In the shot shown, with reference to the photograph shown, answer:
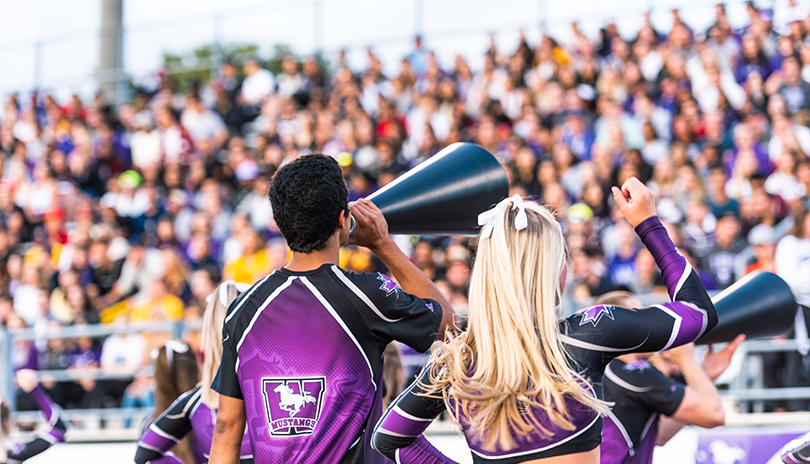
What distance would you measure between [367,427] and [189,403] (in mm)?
1034

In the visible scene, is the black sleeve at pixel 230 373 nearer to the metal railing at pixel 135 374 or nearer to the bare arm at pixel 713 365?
the bare arm at pixel 713 365

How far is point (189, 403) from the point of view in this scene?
2.91 m

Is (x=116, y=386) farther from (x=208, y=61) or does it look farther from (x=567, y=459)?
(x=208, y=61)

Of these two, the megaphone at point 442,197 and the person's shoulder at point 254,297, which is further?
the megaphone at point 442,197

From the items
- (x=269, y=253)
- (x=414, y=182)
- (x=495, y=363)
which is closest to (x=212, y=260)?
(x=269, y=253)

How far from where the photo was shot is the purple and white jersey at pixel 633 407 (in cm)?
265

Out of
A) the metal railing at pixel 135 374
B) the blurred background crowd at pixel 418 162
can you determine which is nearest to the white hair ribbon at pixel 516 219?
the metal railing at pixel 135 374

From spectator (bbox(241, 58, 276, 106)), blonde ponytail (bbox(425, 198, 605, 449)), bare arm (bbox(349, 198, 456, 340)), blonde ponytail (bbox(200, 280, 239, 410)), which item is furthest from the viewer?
spectator (bbox(241, 58, 276, 106))

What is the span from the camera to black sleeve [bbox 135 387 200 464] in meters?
2.89

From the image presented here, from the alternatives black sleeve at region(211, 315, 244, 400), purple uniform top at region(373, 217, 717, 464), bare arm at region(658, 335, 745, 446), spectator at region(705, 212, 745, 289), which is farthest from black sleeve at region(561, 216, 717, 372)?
spectator at region(705, 212, 745, 289)

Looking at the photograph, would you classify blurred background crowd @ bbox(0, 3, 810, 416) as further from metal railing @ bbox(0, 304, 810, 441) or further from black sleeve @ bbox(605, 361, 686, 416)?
black sleeve @ bbox(605, 361, 686, 416)

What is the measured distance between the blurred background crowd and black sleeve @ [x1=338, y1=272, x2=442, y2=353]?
4022mm

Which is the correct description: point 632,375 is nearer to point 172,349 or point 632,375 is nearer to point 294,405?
point 294,405

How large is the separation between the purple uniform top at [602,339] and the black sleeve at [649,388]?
0.77m
